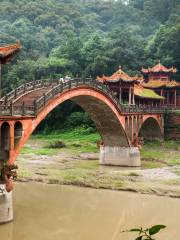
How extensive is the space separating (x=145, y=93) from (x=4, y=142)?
138 feet

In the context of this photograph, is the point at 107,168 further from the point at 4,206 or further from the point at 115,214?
the point at 4,206

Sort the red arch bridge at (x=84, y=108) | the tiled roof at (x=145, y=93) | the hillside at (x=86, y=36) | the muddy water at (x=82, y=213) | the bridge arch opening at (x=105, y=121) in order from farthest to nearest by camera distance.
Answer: the hillside at (x=86, y=36) < the tiled roof at (x=145, y=93) < the bridge arch opening at (x=105, y=121) < the red arch bridge at (x=84, y=108) < the muddy water at (x=82, y=213)

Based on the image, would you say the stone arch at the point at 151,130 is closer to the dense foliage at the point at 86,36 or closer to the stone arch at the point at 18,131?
the dense foliage at the point at 86,36

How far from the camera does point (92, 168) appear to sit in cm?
4441

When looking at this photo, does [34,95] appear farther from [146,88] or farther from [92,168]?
[146,88]

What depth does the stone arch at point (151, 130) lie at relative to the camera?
62.4 meters

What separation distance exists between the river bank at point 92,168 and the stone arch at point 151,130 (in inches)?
98.0

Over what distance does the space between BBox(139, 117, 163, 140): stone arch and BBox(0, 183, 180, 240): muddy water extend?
30330mm

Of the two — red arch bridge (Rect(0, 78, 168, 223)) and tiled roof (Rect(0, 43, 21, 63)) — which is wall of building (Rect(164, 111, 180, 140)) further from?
tiled roof (Rect(0, 43, 21, 63))

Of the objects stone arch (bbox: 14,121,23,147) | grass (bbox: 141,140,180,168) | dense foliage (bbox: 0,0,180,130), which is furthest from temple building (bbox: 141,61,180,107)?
stone arch (bbox: 14,121,23,147)

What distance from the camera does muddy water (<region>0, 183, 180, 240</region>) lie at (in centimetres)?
2158

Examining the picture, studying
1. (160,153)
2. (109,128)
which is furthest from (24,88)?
(160,153)

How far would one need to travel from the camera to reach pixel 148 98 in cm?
6444

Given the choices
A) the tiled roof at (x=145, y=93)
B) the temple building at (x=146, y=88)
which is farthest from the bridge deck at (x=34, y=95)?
the tiled roof at (x=145, y=93)
